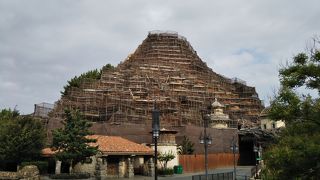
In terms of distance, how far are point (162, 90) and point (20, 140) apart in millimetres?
46964

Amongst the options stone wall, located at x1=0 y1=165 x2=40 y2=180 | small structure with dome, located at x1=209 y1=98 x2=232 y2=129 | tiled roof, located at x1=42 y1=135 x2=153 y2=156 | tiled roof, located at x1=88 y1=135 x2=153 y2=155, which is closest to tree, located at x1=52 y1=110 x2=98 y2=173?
tiled roof, located at x1=42 y1=135 x2=153 y2=156

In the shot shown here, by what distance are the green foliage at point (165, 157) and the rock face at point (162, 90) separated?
14.8 m

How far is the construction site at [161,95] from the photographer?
69.7m

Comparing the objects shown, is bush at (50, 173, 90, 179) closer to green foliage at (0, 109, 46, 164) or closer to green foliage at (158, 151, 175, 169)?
green foliage at (0, 109, 46, 164)

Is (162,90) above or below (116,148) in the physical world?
above

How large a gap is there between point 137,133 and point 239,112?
41221 millimetres

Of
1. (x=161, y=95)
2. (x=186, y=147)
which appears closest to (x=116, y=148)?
(x=186, y=147)

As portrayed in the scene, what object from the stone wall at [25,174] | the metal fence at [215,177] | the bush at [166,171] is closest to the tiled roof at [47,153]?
the bush at [166,171]

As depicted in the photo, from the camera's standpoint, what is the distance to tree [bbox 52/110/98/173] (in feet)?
132

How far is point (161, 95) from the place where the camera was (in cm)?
8469

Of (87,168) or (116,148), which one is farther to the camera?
(116,148)

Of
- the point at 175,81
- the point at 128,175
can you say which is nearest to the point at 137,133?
the point at 128,175

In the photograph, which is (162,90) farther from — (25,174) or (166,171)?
(25,174)

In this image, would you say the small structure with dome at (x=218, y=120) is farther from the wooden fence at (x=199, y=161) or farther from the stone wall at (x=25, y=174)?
the stone wall at (x=25, y=174)
